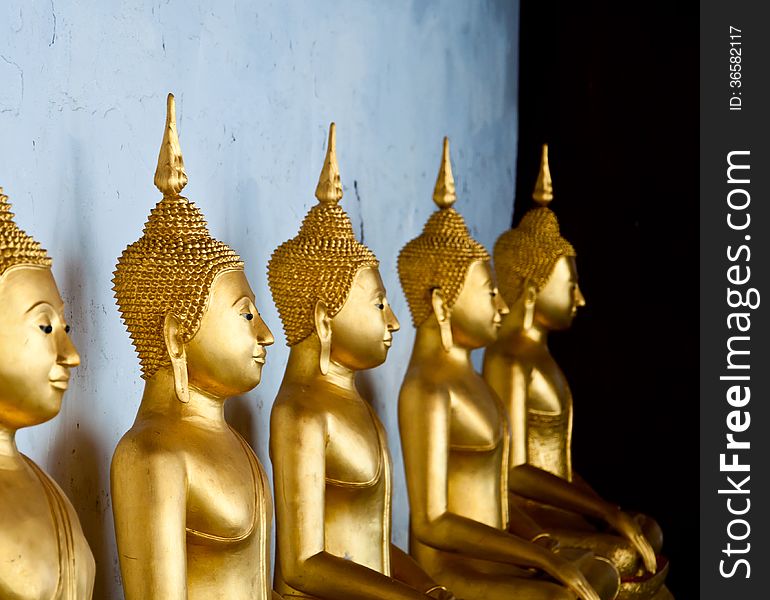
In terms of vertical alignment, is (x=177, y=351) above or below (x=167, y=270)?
below

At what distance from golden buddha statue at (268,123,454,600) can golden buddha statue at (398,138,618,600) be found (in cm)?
26

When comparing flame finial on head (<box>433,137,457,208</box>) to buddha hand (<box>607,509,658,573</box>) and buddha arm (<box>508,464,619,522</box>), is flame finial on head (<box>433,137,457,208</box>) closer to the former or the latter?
buddha arm (<box>508,464,619,522</box>)

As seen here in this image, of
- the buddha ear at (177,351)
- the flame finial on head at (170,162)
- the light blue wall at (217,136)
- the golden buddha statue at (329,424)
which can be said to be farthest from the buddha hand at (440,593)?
the flame finial on head at (170,162)

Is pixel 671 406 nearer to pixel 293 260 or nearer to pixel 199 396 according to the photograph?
pixel 293 260

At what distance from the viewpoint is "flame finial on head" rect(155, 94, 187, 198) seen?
88.5 inches

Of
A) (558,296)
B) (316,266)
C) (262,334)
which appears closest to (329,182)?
(316,266)

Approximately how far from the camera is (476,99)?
4316mm

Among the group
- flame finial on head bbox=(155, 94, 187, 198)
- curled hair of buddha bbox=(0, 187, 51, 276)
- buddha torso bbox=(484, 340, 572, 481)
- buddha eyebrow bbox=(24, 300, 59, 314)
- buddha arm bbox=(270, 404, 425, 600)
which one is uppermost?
flame finial on head bbox=(155, 94, 187, 198)

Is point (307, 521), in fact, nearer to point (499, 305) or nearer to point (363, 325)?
point (363, 325)

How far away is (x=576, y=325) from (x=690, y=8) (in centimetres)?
127

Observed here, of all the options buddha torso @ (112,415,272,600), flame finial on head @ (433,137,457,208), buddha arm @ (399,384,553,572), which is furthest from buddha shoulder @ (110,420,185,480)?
flame finial on head @ (433,137,457,208)

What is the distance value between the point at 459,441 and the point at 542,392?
1.97 feet

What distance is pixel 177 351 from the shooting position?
2217 millimetres

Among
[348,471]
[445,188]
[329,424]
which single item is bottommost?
[348,471]
